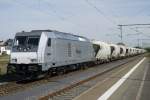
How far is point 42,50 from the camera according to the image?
21281mm

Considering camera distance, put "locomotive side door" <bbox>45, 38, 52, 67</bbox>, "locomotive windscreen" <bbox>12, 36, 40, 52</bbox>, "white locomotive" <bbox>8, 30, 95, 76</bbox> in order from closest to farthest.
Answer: "white locomotive" <bbox>8, 30, 95, 76</bbox>, "locomotive windscreen" <bbox>12, 36, 40, 52</bbox>, "locomotive side door" <bbox>45, 38, 52, 67</bbox>

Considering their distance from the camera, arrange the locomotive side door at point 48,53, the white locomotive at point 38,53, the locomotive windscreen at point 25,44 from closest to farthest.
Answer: the white locomotive at point 38,53
the locomotive windscreen at point 25,44
the locomotive side door at point 48,53

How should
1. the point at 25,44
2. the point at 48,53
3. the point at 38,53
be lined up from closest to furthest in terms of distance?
the point at 38,53
the point at 25,44
the point at 48,53

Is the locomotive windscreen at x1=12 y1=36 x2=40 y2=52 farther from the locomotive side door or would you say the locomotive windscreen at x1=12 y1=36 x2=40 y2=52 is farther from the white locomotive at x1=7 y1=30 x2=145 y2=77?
the locomotive side door

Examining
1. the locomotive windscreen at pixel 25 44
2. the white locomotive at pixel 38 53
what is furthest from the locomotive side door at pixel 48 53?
the locomotive windscreen at pixel 25 44

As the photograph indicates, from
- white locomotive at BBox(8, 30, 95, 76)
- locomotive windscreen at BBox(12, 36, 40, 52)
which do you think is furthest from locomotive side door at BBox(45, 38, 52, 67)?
locomotive windscreen at BBox(12, 36, 40, 52)

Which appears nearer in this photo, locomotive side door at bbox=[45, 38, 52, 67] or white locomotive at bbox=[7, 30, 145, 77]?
white locomotive at bbox=[7, 30, 145, 77]

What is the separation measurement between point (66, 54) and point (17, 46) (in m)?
5.43

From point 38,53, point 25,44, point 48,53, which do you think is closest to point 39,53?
point 38,53

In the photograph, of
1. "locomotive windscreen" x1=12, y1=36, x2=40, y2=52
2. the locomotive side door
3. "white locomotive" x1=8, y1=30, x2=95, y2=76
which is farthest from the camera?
the locomotive side door

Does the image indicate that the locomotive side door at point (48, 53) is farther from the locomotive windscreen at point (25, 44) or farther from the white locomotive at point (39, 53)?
the locomotive windscreen at point (25, 44)

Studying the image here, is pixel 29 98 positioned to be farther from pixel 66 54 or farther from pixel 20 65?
pixel 66 54

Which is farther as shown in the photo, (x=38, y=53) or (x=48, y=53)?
(x=48, y=53)

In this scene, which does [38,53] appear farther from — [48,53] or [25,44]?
[25,44]
